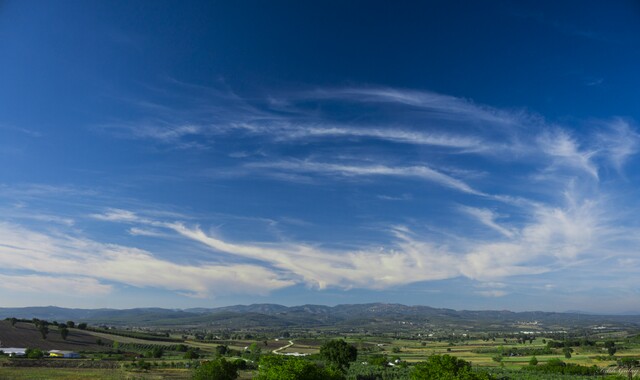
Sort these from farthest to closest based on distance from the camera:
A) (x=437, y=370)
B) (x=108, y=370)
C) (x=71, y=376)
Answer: (x=108, y=370) → (x=71, y=376) → (x=437, y=370)

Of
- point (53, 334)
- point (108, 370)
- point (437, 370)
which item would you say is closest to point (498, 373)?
point (437, 370)

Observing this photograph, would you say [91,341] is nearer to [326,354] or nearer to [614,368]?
[326,354]

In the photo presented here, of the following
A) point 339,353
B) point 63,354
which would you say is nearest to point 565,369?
point 339,353

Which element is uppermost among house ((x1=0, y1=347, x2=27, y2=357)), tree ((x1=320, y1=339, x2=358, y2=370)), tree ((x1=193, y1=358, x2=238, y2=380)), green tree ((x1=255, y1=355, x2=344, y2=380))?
green tree ((x1=255, y1=355, x2=344, y2=380))

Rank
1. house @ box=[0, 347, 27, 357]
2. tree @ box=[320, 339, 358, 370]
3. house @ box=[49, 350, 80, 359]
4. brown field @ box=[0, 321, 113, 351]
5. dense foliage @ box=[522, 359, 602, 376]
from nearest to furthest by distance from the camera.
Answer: tree @ box=[320, 339, 358, 370] → dense foliage @ box=[522, 359, 602, 376] → house @ box=[0, 347, 27, 357] → house @ box=[49, 350, 80, 359] → brown field @ box=[0, 321, 113, 351]

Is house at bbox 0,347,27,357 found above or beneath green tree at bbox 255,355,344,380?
beneath

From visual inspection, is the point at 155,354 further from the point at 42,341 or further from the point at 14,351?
the point at 42,341

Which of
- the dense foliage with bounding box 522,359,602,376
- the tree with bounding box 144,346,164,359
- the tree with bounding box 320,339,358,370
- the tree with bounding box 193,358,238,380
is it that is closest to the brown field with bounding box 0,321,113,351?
the tree with bounding box 144,346,164,359

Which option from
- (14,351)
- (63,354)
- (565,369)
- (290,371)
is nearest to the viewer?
(290,371)

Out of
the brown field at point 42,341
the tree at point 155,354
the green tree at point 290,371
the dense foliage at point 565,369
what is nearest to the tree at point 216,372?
the green tree at point 290,371

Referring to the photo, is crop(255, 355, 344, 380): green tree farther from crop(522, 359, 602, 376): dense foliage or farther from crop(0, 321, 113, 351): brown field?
crop(0, 321, 113, 351): brown field

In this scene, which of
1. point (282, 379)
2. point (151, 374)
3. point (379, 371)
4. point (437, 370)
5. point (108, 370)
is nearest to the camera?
point (282, 379)

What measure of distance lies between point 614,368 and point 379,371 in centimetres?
6668

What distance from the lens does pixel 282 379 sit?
4488 cm
